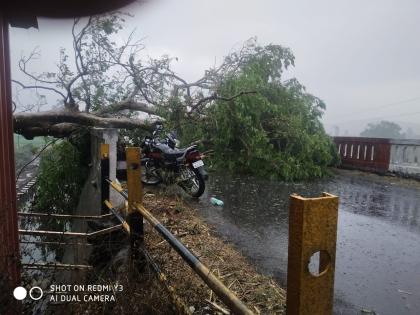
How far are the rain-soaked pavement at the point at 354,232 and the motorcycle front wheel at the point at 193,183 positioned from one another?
21cm

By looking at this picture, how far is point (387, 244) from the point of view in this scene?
13.0ft

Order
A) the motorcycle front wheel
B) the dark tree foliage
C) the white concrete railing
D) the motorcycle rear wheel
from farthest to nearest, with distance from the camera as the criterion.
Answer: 1. the white concrete railing
2. the dark tree foliage
3. the motorcycle rear wheel
4. the motorcycle front wheel

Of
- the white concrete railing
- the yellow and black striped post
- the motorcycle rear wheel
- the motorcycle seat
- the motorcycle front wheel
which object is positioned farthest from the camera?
the white concrete railing

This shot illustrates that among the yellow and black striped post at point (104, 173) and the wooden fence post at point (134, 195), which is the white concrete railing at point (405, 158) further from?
the wooden fence post at point (134, 195)

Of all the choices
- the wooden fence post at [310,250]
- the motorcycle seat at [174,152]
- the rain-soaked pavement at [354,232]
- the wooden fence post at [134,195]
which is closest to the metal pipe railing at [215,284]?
the wooden fence post at [310,250]

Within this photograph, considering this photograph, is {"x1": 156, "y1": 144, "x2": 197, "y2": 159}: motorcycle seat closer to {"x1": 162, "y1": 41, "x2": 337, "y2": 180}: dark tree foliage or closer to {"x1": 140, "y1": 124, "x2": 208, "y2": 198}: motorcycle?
{"x1": 140, "y1": 124, "x2": 208, "y2": 198}: motorcycle

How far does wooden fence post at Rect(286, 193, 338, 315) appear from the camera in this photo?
102 cm

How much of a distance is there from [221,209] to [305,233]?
4.33m

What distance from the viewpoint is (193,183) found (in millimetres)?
6016

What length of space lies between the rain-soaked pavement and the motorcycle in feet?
1.43

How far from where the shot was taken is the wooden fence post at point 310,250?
102cm

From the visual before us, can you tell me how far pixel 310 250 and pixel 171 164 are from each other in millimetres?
5264

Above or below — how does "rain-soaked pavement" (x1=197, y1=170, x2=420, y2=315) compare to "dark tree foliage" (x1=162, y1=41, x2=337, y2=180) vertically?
below

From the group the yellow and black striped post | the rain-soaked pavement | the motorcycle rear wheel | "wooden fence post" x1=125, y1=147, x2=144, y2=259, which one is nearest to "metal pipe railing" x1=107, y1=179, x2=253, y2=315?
"wooden fence post" x1=125, y1=147, x2=144, y2=259
